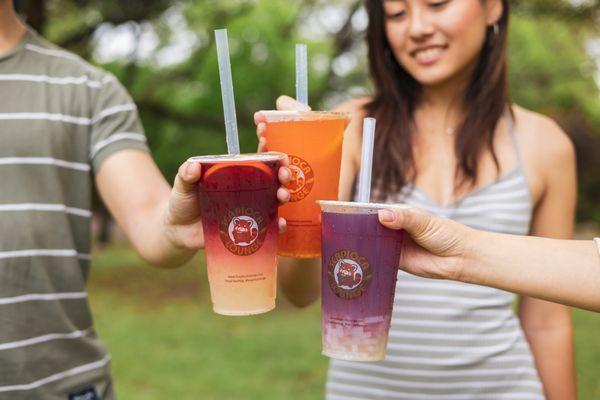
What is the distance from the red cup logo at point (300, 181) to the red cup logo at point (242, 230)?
176 millimetres

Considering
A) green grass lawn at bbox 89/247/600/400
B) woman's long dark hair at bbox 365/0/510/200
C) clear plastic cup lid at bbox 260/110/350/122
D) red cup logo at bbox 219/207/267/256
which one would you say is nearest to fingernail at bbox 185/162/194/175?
red cup logo at bbox 219/207/267/256

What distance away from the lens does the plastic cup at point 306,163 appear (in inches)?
65.8

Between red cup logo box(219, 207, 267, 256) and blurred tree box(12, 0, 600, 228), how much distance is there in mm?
6976

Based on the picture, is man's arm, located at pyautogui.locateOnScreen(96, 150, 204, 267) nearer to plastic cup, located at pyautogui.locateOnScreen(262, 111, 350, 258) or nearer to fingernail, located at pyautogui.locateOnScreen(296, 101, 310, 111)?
plastic cup, located at pyautogui.locateOnScreen(262, 111, 350, 258)

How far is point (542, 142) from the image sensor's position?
7.63 feet

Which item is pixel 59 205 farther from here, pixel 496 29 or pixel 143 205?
pixel 496 29

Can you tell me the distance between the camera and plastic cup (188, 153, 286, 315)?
4.88 feet

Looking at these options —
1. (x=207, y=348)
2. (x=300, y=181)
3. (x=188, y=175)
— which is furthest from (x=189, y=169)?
(x=207, y=348)

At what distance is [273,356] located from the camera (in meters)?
6.80

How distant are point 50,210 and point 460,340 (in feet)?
3.79

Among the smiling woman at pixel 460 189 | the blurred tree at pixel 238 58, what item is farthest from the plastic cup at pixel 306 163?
the blurred tree at pixel 238 58

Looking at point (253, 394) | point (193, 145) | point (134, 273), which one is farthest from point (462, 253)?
point (134, 273)

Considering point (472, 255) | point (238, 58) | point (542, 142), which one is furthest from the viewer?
point (238, 58)

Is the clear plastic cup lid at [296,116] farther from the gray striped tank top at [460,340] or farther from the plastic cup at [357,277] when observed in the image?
the gray striped tank top at [460,340]
